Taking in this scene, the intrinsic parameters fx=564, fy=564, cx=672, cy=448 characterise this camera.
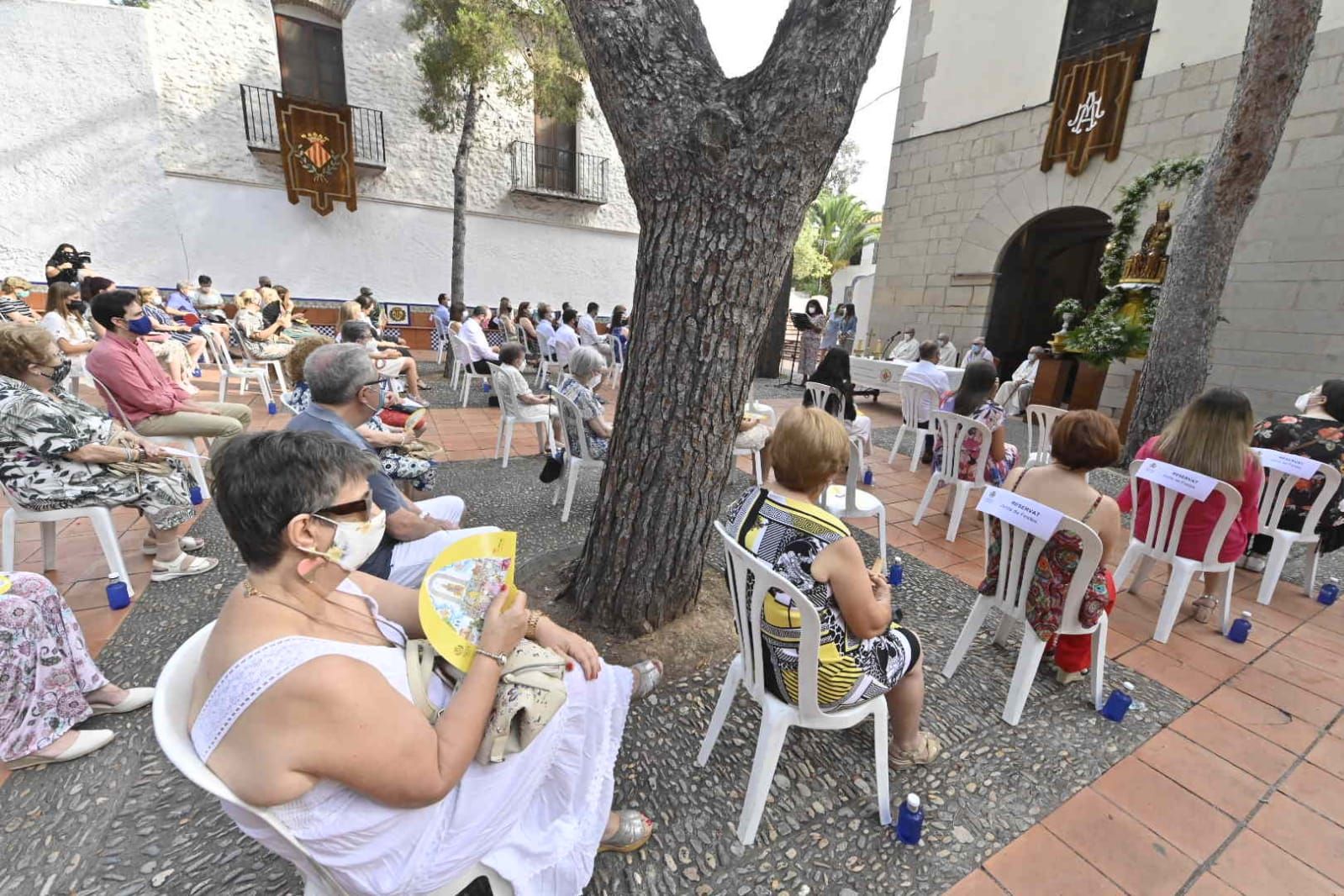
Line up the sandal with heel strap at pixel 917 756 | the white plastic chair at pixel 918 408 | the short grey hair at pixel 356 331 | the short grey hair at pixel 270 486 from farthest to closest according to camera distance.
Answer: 1. the white plastic chair at pixel 918 408
2. the short grey hair at pixel 356 331
3. the sandal with heel strap at pixel 917 756
4. the short grey hair at pixel 270 486

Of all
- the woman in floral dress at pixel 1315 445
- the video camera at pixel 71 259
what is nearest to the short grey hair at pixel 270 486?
the woman in floral dress at pixel 1315 445

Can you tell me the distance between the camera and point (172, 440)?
3543 mm

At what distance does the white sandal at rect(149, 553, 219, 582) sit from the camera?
8.68 feet

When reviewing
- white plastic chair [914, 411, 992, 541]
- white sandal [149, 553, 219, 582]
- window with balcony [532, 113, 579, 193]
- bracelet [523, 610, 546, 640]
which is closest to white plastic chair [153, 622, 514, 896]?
bracelet [523, 610, 546, 640]

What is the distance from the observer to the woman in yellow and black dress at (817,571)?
1409 millimetres

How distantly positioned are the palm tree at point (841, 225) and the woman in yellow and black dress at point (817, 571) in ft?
99.2

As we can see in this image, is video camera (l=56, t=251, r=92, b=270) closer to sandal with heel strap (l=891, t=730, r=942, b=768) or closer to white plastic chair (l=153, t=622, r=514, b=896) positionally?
white plastic chair (l=153, t=622, r=514, b=896)

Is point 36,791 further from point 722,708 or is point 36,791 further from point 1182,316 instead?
point 1182,316

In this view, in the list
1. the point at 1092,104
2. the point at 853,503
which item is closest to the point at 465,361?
the point at 853,503

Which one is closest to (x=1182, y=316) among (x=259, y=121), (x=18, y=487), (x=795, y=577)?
(x=795, y=577)

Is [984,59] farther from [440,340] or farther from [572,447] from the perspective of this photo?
[440,340]

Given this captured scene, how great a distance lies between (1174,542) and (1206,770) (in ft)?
3.41

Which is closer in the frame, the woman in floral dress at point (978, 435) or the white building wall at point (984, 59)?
the woman in floral dress at point (978, 435)

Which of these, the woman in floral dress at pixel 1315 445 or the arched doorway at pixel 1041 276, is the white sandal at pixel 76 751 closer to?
the woman in floral dress at pixel 1315 445
